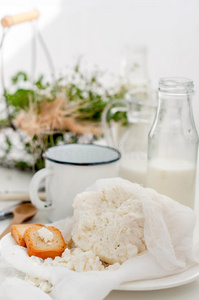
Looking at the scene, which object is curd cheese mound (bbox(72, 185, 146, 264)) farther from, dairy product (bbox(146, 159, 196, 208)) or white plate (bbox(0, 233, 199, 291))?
dairy product (bbox(146, 159, 196, 208))

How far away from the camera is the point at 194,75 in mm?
1878

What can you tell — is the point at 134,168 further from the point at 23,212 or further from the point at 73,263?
the point at 73,263

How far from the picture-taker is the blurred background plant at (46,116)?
3.23ft

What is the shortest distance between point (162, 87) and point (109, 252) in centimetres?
30

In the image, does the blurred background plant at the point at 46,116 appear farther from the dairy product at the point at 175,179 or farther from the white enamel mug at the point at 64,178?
the dairy product at the point at 175,179

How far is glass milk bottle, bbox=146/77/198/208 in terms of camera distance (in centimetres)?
75

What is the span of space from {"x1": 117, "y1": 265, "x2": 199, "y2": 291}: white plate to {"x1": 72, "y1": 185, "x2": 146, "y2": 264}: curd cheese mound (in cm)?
4

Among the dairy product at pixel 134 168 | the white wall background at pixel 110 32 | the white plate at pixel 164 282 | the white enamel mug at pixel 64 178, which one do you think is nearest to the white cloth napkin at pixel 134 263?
the white plate at pixel 164 282

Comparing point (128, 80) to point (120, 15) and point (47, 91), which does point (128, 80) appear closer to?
point (47, 91)

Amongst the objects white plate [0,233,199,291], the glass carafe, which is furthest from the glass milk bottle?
white plate [0,233,199,291]

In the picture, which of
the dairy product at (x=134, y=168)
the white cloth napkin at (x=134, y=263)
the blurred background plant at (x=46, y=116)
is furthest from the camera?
the blurred background plant at (x=46, y=116)

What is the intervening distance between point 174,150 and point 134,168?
13cm

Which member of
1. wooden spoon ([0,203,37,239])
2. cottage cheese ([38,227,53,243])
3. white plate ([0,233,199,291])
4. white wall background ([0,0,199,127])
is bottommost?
wooden spoon ([0,203,37,239])

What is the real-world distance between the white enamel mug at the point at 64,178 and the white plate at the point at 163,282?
0.83ft
